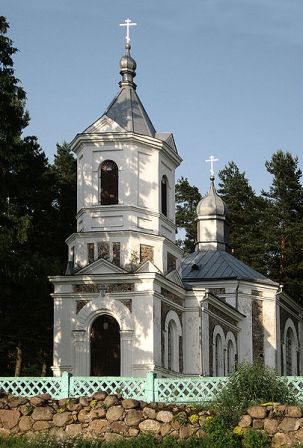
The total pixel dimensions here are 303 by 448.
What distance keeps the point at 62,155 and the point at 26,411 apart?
36459 millimetres

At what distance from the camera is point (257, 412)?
14.3m

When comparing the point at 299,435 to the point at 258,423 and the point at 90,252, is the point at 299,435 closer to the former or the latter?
the point at 258,423

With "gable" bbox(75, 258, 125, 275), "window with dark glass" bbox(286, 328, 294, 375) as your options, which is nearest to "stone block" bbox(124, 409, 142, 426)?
"gable" bbox(75, 258, 125, 275)

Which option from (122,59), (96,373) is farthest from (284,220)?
(96,373)

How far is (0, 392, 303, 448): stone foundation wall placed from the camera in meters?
14.2

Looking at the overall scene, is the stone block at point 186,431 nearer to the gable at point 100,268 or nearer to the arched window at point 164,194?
the gable at point 100,268

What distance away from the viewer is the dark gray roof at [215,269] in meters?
37.4

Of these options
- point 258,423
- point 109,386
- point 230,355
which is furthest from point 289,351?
point 258,423

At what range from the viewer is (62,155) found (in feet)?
167

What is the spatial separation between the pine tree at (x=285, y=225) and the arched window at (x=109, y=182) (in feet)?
81.1

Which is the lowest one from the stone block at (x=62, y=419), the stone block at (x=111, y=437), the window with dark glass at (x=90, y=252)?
the stone block at (x=111, y=437)

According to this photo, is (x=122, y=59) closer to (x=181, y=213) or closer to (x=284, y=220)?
(x=284, y=220)

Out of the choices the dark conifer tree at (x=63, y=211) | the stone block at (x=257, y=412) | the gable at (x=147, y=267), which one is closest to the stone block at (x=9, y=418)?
the stone block at (x=257, y=412)

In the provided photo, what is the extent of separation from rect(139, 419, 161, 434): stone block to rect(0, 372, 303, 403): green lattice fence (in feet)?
2.71
